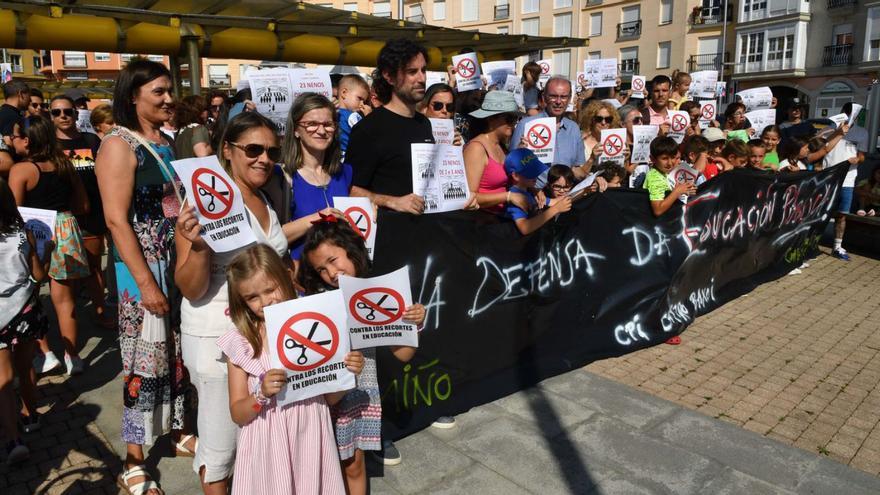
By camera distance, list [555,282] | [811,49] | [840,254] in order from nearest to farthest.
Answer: [555,282] < [840,254] < [811,49]

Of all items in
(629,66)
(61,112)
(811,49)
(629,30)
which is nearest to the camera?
(61,112)

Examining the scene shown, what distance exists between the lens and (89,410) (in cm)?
425

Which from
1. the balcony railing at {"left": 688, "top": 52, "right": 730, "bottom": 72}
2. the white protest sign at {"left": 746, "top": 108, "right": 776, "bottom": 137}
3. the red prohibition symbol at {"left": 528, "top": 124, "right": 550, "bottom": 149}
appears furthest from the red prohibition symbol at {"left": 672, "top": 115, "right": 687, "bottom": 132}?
the balcony railing at {"left": 688, "top": 52, "right": 730, "bottom": 72}

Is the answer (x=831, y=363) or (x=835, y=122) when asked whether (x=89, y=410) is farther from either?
(x=835, y=122)

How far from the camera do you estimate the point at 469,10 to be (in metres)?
53.6

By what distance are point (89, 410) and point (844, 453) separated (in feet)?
15.7

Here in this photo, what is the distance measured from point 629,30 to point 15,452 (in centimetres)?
4859

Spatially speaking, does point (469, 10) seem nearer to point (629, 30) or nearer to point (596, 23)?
point (596, 23)

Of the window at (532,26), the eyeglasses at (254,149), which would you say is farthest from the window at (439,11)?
the eyeglasses at (254,149)

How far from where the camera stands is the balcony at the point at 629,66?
45862mm

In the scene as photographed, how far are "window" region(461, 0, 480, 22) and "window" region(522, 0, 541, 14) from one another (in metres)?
4.50

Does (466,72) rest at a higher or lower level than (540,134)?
higher

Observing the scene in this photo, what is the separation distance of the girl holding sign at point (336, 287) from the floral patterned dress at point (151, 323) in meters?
0.83

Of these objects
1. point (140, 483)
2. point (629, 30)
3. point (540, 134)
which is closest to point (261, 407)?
point (140, 483)
